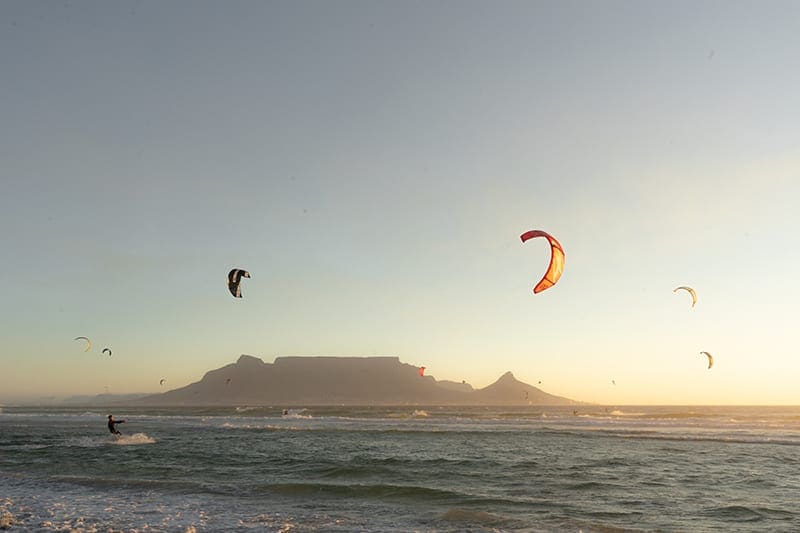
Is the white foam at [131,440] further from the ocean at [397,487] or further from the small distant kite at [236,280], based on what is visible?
the small distant kite at [236,280]

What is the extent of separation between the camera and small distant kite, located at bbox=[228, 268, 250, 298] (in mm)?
23906

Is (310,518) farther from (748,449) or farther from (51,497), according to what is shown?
(748,449)

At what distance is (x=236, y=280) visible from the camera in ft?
80.0

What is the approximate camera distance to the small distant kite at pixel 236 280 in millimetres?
23906

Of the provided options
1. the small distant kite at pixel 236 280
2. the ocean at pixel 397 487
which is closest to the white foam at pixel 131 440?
the ocean at pixel 397 487

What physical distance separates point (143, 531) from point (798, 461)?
82.4 ft

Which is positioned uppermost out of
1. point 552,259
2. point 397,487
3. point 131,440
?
point 552,259

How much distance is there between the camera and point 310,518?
12.0m

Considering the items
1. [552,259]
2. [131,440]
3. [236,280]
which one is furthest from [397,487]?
[131,440]

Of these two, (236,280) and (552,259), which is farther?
(236,280)

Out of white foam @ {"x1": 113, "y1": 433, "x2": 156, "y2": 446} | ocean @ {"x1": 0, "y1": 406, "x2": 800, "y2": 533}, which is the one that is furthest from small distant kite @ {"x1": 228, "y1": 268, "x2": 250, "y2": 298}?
white foam @ {"x1": 113, "y1": 433, "x2": 156, "y2": 446}

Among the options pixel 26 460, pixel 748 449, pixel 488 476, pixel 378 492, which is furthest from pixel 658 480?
pixel 26 460

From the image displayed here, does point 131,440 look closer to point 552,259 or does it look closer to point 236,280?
point 236,280

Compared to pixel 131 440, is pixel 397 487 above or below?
above
